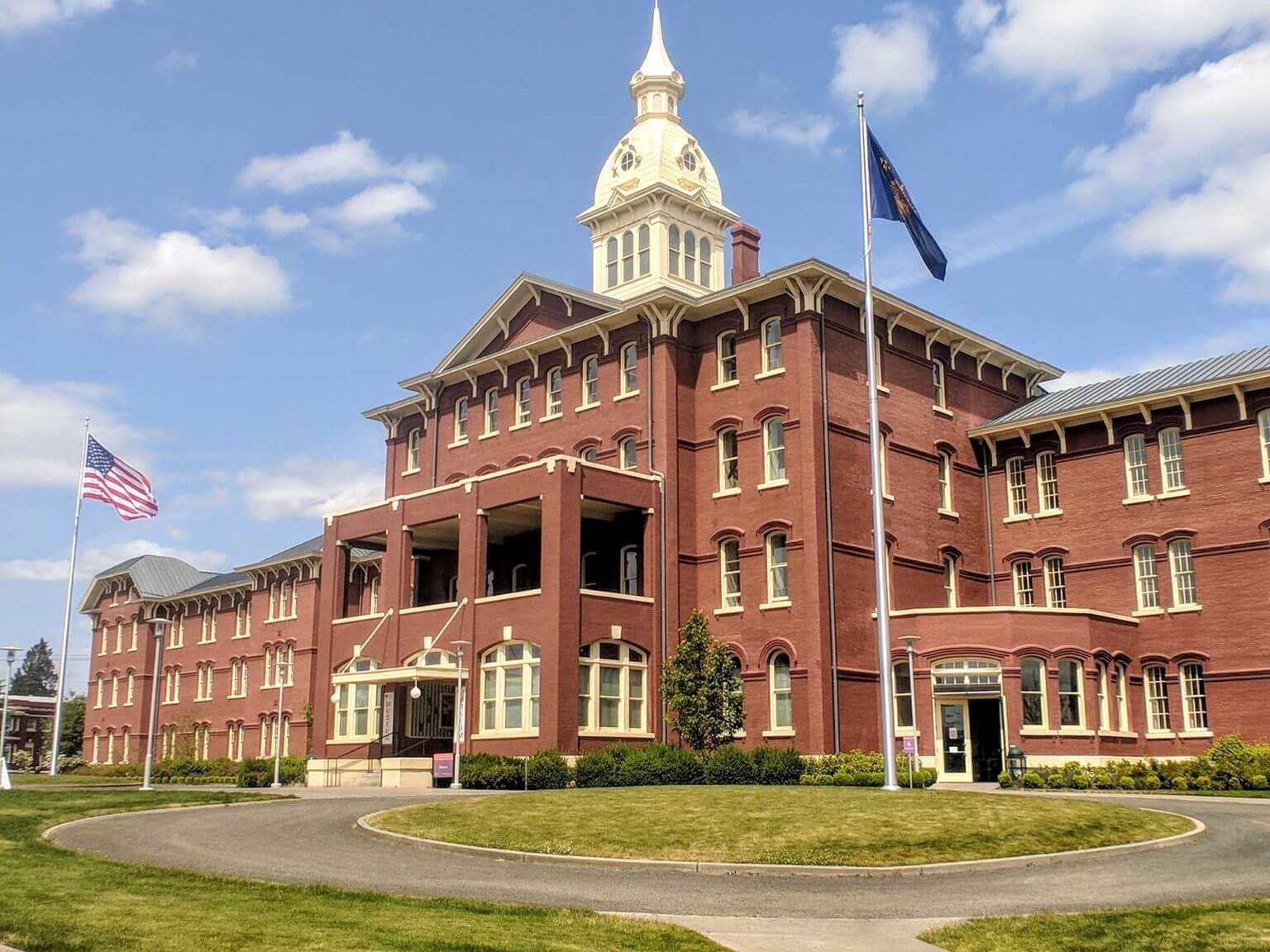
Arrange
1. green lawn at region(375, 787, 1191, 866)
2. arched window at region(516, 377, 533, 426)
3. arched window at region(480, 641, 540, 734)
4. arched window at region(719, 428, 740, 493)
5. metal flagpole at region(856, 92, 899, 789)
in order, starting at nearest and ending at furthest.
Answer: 1. green lawn at region(375, 787, 1191, 866)
2. metal flagpole at region(856, 92, 899, 789)
3. arched window at region(480, 641, 540, 734)
4. arched window at region(719, 428, 740, 493)
5. arched window at region(516, 377, 533, 426)

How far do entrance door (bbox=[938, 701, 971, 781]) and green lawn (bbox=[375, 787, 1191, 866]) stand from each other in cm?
1282

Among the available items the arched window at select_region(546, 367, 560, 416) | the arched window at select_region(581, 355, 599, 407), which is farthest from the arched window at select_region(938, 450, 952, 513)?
the arched window at select_region(546, 367, 560, 416)

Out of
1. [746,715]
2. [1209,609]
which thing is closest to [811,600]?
[746,715]

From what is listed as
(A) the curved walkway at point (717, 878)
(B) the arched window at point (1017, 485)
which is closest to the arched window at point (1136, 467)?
(B) the arched window at point (1017, 485)

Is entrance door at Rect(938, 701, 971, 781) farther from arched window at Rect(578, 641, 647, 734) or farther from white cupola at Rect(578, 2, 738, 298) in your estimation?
white cupola at Rect(578, 2, 738, 298)

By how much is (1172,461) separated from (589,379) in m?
19.4

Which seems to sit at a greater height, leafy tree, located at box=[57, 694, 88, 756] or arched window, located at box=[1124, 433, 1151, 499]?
arched window, located at box=[1124, 433, 1151, 499]

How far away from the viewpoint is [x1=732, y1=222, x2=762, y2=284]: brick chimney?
4706 cm

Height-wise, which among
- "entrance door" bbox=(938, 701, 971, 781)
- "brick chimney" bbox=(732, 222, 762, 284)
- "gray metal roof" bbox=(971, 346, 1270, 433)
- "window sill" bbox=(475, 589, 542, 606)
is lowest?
"entrance door" bbox=(938, 701, 971, 781)

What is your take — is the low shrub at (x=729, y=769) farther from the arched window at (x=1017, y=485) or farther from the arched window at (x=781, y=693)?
the arched window at (x=1017, y=485)

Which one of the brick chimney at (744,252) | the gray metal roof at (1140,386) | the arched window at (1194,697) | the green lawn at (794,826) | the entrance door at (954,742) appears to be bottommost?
the green lawn at (794,826)

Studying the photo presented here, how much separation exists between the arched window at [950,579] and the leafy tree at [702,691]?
8540 millimetres

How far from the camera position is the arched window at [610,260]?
5331cm

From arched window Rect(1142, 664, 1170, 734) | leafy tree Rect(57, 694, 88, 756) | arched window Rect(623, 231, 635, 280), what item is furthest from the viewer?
leafy tree Rect(57, 694, 88, 756)
